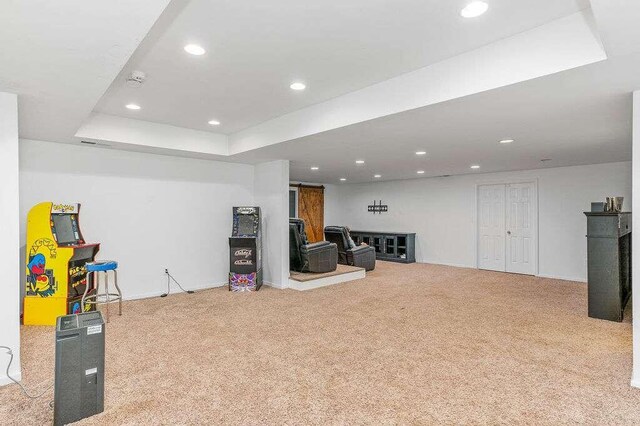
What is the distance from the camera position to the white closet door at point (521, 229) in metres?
7.13

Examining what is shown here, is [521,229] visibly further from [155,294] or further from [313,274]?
[155,294]

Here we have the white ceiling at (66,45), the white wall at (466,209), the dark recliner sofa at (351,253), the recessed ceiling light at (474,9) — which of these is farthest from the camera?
the dark recliner sofa at (351,253)

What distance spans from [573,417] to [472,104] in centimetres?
230

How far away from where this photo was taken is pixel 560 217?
675 cm

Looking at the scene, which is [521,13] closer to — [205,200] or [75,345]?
[75,345]

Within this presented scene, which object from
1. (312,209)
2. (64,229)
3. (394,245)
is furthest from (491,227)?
(64,229)

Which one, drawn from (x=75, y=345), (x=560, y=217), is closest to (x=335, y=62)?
(x=75, y=345)

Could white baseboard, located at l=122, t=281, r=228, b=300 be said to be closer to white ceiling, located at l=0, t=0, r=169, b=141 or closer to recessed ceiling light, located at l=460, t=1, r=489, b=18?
white ceiling, located at l=0, t=0, r=169, b=141

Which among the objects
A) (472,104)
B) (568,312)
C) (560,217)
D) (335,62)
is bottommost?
(568,312)

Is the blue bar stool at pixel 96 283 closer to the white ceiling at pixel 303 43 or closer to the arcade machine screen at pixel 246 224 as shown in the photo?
the white ceiling at pixel 303 43

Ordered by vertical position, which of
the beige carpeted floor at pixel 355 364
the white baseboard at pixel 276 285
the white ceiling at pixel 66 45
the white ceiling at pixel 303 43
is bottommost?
the beige carpeted floor at pixel 355 364

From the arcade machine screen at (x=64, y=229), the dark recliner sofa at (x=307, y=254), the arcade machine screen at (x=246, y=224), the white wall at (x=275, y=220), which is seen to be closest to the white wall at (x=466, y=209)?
the dark recliner sofa at (x=307, y=254)

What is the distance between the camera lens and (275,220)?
19.7ft

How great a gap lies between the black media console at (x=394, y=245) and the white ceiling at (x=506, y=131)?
8.27 feet
